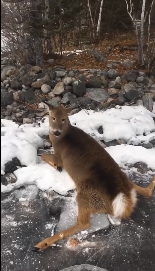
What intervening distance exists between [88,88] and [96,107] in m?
0.58

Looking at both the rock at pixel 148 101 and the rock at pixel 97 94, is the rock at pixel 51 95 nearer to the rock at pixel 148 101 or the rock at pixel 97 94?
the rock at pixel 97 94

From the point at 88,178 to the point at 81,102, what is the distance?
2.88 m

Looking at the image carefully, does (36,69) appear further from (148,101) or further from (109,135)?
(148,101)

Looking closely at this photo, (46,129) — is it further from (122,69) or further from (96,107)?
(122,69)

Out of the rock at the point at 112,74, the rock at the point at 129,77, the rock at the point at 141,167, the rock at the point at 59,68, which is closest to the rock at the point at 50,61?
the rock at the point at 59,68

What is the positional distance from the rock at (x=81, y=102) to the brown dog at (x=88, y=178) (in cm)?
207

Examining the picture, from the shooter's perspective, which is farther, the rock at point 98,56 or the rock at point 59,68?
the rock at point 98,56

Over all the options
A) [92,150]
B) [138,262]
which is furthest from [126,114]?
[138,262]

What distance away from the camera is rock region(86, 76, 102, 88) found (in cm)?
621

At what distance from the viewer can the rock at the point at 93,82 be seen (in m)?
6.21

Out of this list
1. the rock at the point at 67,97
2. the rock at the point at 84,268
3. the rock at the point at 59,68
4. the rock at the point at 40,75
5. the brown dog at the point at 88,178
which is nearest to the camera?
the rock at the point at 84,268

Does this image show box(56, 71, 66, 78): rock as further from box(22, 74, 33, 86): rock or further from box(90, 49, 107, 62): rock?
box(90, 49, 107, 62): rock

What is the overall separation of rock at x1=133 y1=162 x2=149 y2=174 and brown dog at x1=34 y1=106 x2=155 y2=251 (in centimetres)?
57

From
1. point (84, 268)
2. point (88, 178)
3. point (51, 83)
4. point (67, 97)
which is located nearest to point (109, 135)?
point (67, 97)
